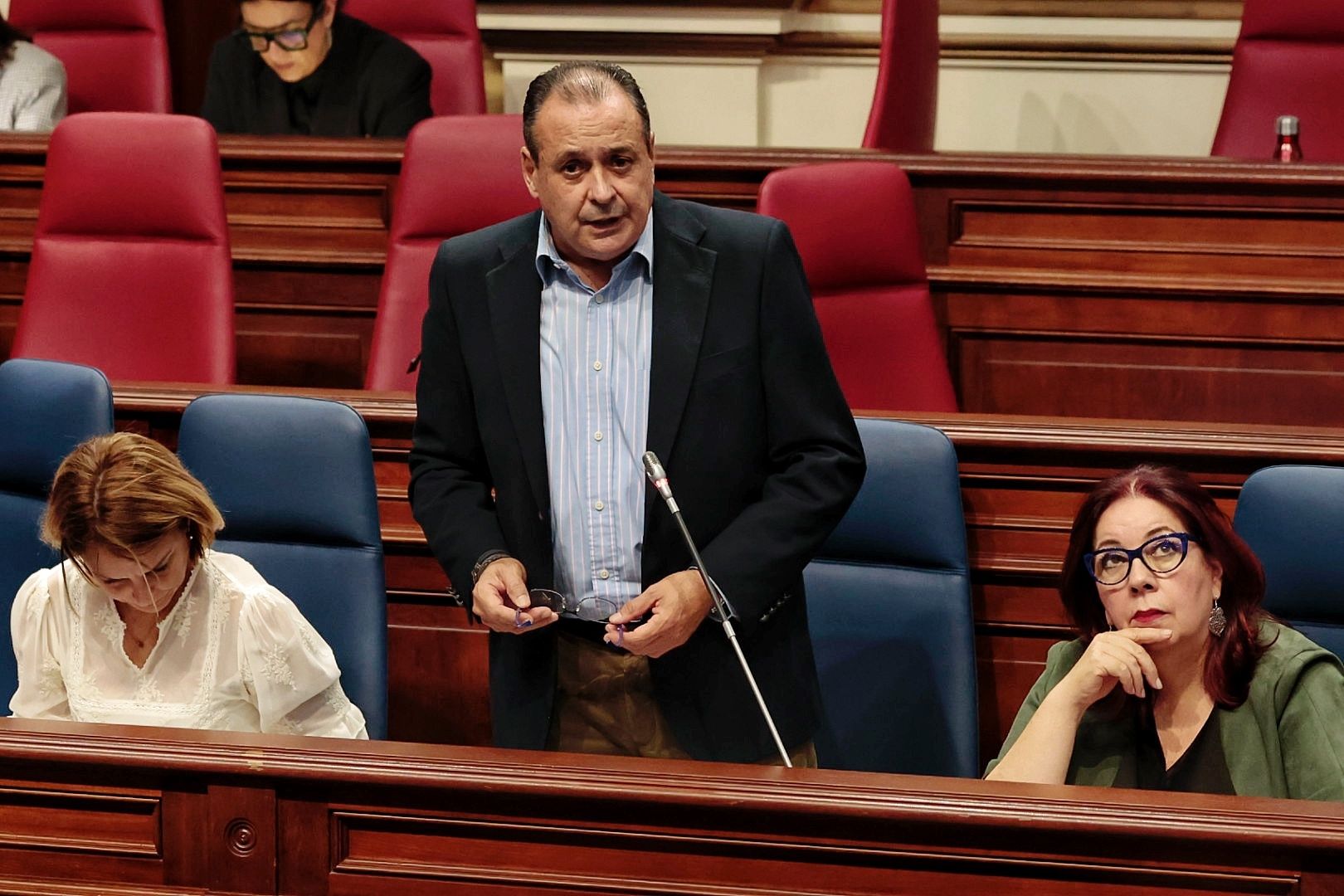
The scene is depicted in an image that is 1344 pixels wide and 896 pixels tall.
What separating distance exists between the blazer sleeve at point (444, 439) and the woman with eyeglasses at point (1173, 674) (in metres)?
0.43

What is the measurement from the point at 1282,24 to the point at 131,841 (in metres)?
2.41

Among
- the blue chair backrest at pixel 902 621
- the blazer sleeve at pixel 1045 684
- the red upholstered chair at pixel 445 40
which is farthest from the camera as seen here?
the red upholstered chair at pixel 445 40

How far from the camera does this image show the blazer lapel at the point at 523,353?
1.12 m

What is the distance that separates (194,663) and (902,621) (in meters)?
0.61

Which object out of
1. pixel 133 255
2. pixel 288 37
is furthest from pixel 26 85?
pixel 133 255

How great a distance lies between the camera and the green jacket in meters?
1.07

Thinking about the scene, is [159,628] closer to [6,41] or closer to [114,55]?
[6,41]

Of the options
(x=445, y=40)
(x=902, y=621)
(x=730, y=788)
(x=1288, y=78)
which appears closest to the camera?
(x=730, y=788)

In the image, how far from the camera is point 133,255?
2.11m

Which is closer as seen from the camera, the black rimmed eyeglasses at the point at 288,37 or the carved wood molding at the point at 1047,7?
the black rimmed eyeglasses at the point at 288,37

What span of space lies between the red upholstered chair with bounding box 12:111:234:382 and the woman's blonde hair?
0.83 metres

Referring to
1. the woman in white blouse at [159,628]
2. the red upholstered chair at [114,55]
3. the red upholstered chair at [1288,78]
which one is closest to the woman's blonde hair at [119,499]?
the woman in white blouse at [159,628]

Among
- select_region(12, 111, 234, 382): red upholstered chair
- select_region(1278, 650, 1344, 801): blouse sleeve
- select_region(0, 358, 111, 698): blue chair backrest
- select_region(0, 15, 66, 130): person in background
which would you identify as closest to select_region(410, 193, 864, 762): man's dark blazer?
select_region(1278, 650, 1344, 801): blouse sleeve

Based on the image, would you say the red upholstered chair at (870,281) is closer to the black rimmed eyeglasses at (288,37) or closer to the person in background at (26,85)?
the black rimmed eyeglasses at (288,37)
